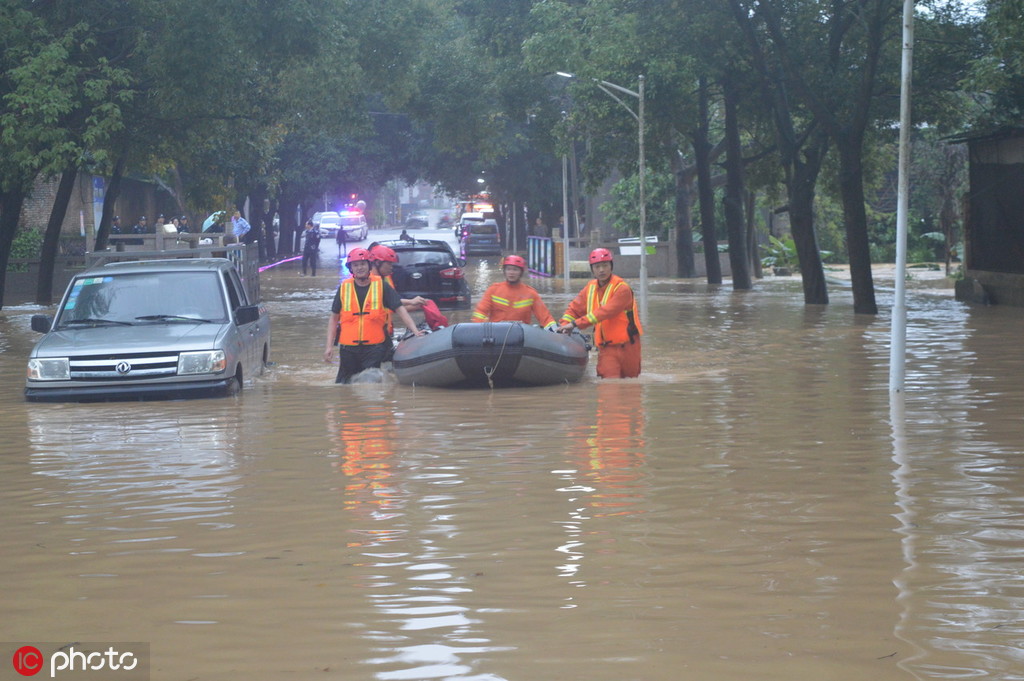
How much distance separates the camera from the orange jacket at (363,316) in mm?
14531

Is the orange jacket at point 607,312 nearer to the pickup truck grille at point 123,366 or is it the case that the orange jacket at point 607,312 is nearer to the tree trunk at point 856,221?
the pickup truck grille at point 123,366

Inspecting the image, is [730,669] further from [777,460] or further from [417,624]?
[777,460]

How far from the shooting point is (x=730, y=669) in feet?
17.7

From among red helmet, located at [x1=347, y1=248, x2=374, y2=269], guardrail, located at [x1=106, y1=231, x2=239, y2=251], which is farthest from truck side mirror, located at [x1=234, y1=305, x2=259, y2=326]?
guardrail, located at [x1=106, y1=231, x2=239, y2=251]

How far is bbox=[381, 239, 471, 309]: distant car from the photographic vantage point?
28531mm

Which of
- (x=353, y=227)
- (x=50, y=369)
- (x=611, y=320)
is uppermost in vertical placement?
(x=353, y=227)

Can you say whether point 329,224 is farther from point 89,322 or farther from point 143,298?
point 89,322

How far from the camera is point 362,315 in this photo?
1462 centimetres

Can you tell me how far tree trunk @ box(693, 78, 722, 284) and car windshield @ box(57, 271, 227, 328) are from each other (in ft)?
89.9

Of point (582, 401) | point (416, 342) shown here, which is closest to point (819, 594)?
point (582, 401)

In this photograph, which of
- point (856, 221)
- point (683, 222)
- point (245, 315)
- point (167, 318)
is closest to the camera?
point (167, 318)

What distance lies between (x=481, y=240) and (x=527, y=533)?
61.9 meters

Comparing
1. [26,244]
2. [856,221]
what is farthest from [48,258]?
[856,221]

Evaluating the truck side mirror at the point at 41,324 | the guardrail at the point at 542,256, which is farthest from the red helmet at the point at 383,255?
the guardrail at the point at 542,256
